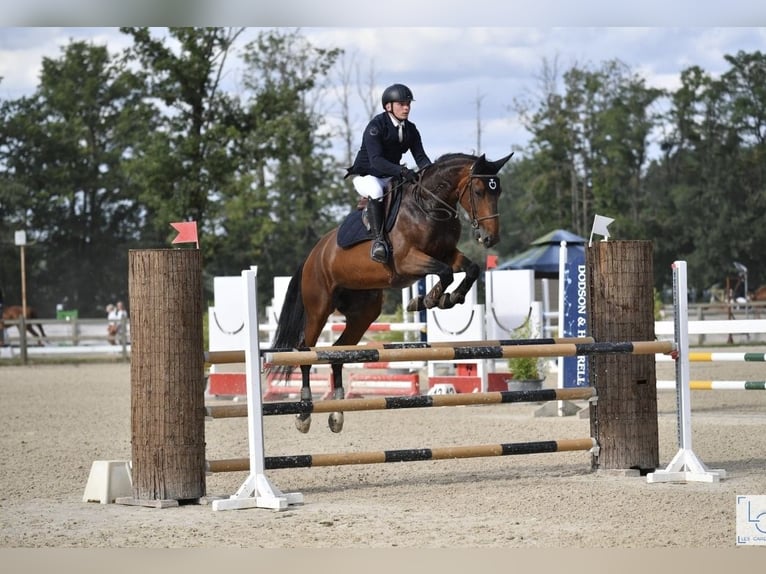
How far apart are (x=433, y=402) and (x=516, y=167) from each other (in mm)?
40205

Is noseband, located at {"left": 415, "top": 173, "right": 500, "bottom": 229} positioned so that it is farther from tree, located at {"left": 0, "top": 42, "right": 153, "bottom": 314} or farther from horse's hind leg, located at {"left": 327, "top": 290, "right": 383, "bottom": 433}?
tree, located at {"left": 0, "top": 42, "right": 153, "bottom": 314}

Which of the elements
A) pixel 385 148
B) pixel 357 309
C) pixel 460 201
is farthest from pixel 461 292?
pixel 357 309

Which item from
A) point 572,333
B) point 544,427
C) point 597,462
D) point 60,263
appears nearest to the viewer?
point 597,462

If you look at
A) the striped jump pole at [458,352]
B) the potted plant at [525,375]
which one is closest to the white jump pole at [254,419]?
the striped jump pole at [458,352]

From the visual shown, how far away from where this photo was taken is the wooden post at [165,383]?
554 cm

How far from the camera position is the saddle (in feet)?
22.1

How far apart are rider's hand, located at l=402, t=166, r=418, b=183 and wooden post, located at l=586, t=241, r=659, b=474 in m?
1.17

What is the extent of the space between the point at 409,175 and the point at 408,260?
20.2 inches

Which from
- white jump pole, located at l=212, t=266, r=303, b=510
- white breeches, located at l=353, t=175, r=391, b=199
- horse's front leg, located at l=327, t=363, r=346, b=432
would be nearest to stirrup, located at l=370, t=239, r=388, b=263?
white breeches, located at l=353, t=175, r=391, b=199

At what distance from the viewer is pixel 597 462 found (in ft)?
21.1

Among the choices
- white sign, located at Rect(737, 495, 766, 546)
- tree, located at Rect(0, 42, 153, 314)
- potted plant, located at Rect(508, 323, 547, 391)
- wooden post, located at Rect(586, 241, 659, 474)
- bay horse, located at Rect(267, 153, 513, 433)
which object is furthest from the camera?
tree, located at Rect(0, 42, 153, 314)

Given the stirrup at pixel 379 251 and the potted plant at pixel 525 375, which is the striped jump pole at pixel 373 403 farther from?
the potted plant at pixel 525 375
